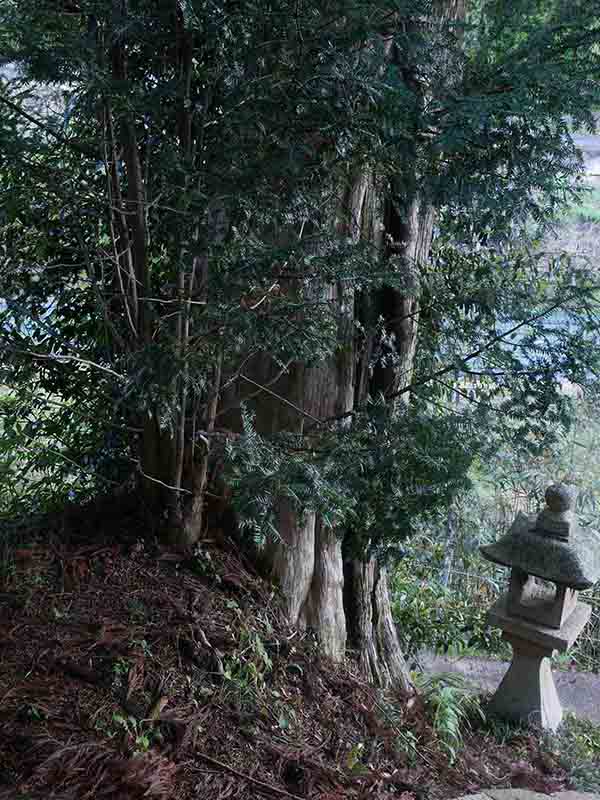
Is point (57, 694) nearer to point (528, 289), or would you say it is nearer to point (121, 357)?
point (121, 357)

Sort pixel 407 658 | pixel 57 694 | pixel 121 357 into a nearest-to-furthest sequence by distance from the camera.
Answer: pixel 57 694, pixel 121 357, pixel 407 658

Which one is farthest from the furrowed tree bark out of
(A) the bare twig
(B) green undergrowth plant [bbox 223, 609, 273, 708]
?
(A) the bare twig

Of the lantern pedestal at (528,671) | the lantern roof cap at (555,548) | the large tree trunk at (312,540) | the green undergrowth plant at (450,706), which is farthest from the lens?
the lantern pedestal at (528,671)

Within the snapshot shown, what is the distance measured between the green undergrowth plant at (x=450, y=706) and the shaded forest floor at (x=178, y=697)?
0.24 ft

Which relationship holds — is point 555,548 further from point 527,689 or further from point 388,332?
point 388,332

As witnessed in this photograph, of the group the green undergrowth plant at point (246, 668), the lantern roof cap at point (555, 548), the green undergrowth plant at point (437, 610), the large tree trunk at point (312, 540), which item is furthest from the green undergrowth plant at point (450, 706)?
the green undergrowth plant at point (246, 668)

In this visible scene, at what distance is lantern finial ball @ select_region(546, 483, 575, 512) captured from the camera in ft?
11.0

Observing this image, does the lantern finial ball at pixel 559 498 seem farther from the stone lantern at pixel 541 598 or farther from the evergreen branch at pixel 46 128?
the evergreen branch at pixel 46 128

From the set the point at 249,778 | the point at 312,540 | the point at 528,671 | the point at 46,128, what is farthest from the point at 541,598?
the point at 46,128

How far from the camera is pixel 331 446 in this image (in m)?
2.38

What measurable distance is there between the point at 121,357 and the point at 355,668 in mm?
1531

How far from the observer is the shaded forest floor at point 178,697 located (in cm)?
204

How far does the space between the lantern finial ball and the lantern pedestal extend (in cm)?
55

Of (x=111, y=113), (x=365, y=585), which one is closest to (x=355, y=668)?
(x=365, y=585)
